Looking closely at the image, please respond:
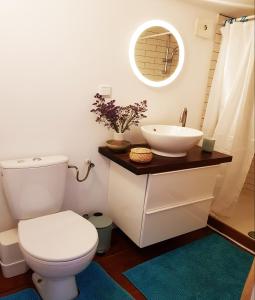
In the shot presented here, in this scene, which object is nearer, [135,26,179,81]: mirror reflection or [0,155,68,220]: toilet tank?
[0,155,68,220]: toilet tank

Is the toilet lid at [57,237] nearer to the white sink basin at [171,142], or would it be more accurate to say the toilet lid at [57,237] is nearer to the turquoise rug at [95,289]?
the turquoise rug at [95,289]

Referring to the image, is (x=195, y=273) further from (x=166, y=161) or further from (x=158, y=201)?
(x=166, y=161)

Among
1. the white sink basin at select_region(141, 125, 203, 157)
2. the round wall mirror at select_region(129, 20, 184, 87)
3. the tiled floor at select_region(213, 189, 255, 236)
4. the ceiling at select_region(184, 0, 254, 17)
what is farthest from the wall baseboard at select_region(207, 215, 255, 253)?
the ceiling at select_region(184, 0, 254, 17)

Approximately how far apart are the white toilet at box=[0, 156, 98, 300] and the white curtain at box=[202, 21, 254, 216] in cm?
141

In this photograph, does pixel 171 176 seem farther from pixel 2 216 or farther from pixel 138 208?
pixel 2 216

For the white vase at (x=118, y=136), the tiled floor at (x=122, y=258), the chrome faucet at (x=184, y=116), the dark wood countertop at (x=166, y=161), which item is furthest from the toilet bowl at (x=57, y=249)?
the chrome faucet at (x=184, y=116)

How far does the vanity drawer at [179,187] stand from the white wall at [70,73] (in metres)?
0.52

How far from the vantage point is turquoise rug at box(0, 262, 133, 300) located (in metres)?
1.43

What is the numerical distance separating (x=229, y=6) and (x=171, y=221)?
1772mm

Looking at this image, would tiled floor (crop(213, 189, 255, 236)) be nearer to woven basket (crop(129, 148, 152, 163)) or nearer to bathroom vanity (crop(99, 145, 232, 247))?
bathroom vanity (crop(99, 145, 232, 247))

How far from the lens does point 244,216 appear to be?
2477 millimetres

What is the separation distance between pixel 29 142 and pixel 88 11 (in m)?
0.92

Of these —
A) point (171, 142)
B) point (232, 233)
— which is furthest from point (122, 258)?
point (232, 233)

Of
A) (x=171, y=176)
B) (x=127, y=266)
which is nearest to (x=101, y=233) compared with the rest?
(x=127, y=266)
